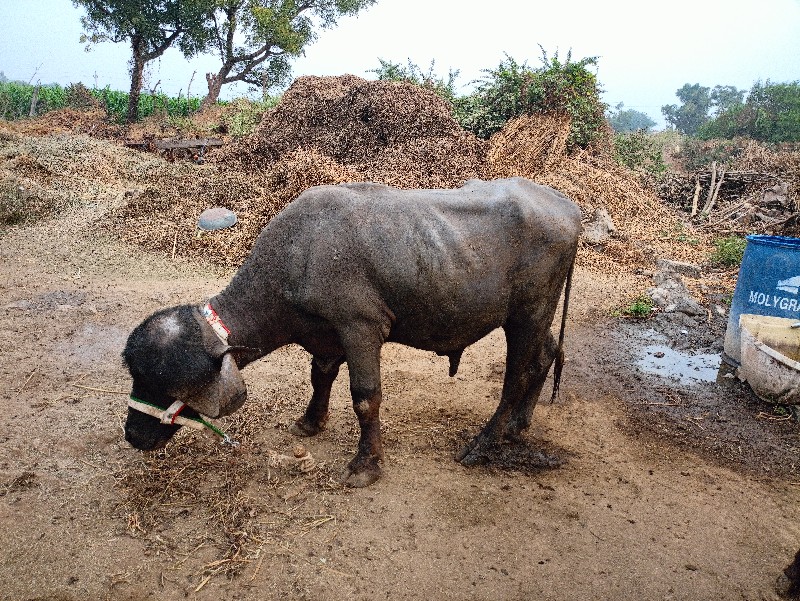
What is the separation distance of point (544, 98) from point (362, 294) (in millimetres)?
10475

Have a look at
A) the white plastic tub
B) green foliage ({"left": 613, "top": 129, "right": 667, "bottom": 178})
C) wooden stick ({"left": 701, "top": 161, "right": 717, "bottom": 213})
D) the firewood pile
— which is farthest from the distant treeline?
the white plastic tub

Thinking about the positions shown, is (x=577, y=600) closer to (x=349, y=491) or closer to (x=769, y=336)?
(x=349, y=491)

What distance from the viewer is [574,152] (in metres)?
12.5

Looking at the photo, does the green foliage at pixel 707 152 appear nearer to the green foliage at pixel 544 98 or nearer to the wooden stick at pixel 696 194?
the wooden stick at pixel 696 194

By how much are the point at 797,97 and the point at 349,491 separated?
30.2 m

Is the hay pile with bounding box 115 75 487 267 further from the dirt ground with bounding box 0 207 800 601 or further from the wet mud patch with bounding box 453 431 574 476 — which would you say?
the wet mud patch with bounding box 453 431 574 476

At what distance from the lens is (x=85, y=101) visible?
26.9 meters

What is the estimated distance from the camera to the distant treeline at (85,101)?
26172 millimetres

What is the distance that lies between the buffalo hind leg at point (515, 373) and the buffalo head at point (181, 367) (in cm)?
173

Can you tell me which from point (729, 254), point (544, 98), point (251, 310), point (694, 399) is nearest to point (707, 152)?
point (544, 98)

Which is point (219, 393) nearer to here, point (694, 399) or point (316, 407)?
point (316, 407)

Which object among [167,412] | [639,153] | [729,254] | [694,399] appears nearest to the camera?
[167,412]

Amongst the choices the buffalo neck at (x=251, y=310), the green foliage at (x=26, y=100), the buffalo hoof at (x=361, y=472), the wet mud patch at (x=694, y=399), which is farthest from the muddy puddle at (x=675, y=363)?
the green foliage at (x=26, y=100)

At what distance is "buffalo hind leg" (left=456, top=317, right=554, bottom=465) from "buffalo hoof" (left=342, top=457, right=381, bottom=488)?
67cm
